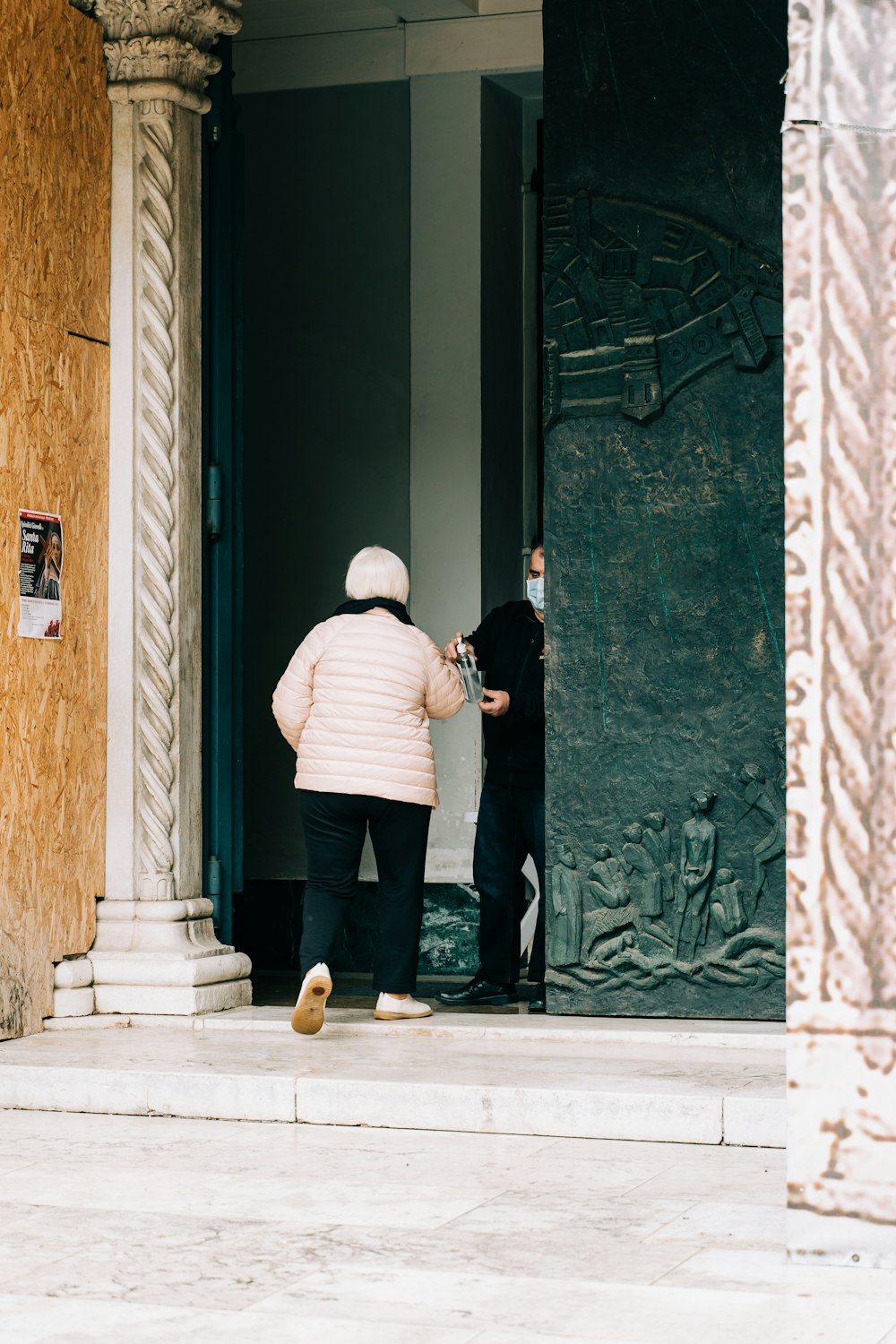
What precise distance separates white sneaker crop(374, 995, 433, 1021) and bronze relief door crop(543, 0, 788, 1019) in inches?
20.3

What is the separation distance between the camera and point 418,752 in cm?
730

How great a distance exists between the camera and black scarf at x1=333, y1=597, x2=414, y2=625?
24.1 feet

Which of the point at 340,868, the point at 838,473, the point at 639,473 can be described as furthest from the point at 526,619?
the point at 838,473

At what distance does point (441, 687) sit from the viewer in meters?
7.36

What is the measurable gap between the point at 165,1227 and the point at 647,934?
3.05 m

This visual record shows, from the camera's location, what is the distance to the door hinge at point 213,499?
795 centimetres

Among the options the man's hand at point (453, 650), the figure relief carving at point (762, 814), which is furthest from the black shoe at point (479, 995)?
the man's hand at point (453, 650)

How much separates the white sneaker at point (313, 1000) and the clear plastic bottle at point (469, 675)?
48.8 inches

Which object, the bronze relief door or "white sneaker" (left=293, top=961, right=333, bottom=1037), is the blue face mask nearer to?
the bronze relief door

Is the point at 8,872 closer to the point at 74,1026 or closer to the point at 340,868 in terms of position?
the point at 74,1026

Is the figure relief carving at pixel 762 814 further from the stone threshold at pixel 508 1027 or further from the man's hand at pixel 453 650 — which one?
the man's hand at pixel 453 650

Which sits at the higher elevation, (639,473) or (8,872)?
(639,473)

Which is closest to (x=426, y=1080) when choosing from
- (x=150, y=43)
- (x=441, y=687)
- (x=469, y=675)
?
(x=441, y=687)

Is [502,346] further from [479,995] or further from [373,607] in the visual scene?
[479,995]
